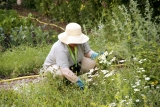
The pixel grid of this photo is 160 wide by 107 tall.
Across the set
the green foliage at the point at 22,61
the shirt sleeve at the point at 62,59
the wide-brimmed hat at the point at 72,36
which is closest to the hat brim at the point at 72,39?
the wide-brimmed hat at the point at 72,36

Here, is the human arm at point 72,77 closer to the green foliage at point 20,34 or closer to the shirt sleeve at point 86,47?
the shirt sleeve at point 86,47

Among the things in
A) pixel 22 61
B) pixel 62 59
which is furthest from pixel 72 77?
pixel 22 61

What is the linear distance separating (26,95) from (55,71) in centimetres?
52

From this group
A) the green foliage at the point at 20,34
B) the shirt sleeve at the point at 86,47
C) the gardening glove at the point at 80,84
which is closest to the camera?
the gardening glove at the point at 80,84

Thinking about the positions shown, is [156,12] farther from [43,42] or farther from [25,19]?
[25,19]

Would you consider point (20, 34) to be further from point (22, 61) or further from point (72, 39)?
point (72, 39)

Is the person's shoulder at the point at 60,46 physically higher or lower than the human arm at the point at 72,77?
higher

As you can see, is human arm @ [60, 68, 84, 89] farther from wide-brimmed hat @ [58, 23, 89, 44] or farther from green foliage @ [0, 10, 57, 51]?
green foliage @ [0, 10, 57, 51]

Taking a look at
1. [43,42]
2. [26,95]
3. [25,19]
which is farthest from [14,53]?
[26,95]

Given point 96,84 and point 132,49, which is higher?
point 132,49

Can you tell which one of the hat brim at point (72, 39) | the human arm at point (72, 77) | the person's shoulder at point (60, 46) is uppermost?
the hat brim at point (72, 39)

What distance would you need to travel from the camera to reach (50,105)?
4.36 metres

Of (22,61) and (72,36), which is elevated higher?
(72,36)

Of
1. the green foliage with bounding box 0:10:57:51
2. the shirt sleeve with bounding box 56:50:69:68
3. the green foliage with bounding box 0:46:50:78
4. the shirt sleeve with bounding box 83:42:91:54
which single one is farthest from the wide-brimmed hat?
the green foliage with bounding box 0:10:57:51
